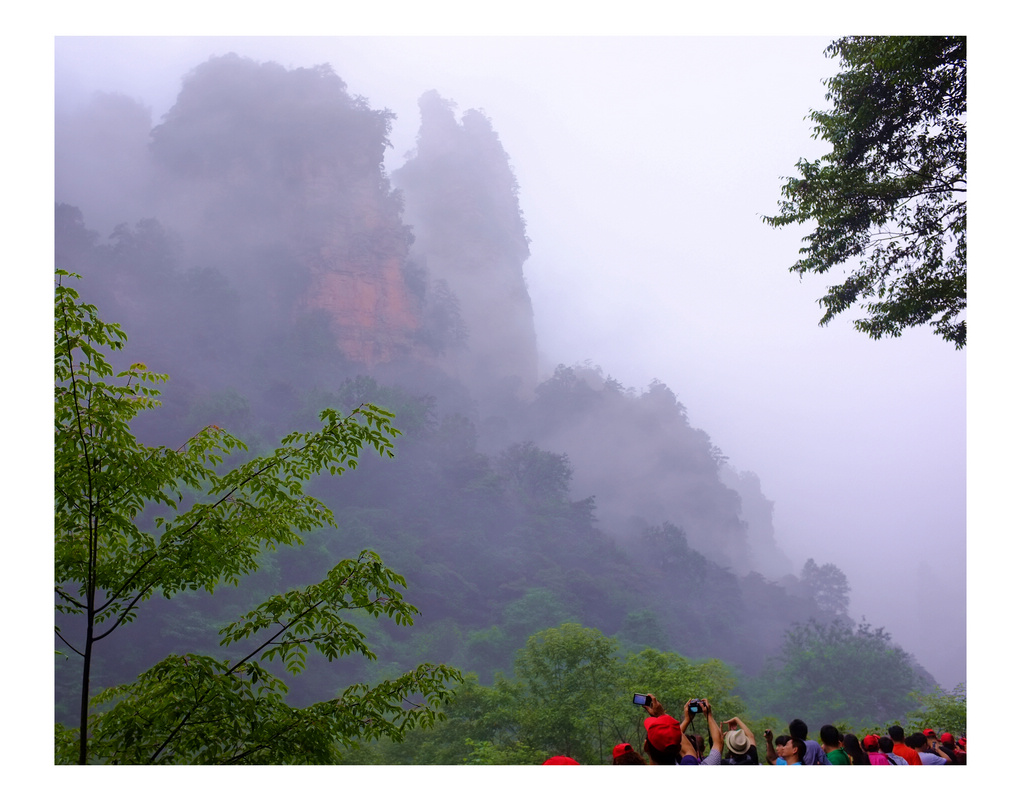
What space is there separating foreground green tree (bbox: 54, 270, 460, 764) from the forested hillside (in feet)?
69.7

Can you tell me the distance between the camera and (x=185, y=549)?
3.19 metres

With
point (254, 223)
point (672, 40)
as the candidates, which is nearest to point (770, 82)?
point (672, 40)

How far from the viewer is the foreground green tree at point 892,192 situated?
23.0 ft

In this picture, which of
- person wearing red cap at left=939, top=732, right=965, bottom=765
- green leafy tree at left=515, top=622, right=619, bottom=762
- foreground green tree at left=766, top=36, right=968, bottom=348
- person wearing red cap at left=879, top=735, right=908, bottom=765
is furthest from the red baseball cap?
green leafy tree at left=515, top=622, right=619, bottom=762

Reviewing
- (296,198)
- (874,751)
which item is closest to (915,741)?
(874,751)

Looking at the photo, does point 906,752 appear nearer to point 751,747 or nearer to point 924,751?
point 924,751

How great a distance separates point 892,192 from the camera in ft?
23.3

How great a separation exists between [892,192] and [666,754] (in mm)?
6587

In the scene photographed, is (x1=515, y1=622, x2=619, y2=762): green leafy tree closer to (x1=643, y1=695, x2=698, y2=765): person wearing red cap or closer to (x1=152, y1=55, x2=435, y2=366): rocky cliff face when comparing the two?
(x1=643, y1=695, x2=698, y2=765): person wearing red cap

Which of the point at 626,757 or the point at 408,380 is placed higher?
the point at 408,380

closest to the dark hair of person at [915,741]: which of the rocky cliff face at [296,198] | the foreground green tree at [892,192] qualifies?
the foreground green tree at [892,192]

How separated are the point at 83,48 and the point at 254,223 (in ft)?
28.9

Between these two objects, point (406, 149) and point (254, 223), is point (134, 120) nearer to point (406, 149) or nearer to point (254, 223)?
point (254, 223)

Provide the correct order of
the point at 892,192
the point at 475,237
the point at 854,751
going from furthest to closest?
the point at 475,237 < the point at 892,192 < the point at 854,751
